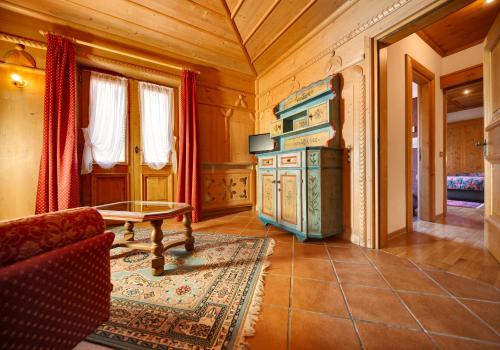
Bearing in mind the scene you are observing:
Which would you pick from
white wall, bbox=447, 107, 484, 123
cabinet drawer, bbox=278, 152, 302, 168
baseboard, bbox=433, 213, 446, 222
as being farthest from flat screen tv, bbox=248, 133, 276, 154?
white wall, bbox=447, 107, 484, 123

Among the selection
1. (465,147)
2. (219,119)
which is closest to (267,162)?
(219,119)

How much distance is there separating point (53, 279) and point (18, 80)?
3.06m

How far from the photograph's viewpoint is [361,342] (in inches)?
34.8

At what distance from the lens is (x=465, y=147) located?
7168mm

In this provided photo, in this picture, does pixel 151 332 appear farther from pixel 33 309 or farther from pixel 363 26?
pixel 363 26

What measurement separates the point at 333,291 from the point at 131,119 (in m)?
3.51

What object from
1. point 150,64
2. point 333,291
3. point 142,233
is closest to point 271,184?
point 333,291

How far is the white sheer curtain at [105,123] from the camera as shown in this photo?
274 centimetres

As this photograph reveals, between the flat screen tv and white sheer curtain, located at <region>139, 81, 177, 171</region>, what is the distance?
4.91 ft

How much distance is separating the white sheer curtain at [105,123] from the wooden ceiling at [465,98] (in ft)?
24.9

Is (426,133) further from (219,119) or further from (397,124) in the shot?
(219,119)

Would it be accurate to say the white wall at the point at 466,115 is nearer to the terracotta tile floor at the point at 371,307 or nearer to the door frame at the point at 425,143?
the door frame at the point at 425,143

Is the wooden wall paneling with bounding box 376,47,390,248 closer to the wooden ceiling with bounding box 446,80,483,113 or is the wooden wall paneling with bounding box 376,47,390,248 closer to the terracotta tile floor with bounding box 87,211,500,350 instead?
the terracotta tile floor with bounding box 87,211,500,350

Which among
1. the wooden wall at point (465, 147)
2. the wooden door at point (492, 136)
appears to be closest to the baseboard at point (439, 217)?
the wooden door at point (492, 136)
